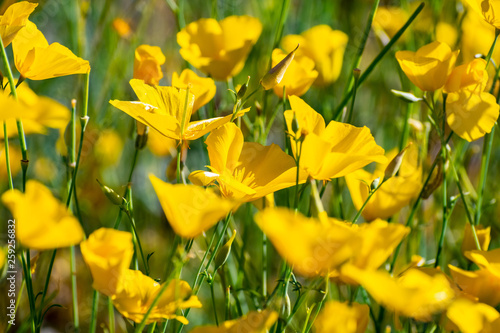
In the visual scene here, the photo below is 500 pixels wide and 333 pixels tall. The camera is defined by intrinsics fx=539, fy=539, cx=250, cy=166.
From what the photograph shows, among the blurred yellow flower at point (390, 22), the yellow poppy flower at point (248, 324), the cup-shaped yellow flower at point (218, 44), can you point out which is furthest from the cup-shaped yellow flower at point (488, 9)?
the blurred yellow flower at point (390, 22)

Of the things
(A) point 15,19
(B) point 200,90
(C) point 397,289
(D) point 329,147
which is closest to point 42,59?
(A) point 15,19

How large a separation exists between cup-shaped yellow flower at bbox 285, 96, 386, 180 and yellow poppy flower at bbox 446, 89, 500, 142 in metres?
0.14

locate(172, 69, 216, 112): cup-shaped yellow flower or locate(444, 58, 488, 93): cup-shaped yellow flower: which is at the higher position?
locate(444, 58, 488, 93): cup-shaped yellow flower

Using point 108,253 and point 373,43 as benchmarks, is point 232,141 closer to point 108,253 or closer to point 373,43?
point 108,253

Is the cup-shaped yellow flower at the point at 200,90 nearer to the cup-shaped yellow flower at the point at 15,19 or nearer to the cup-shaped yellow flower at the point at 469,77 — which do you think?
the cup-shaped yellow flower at the point at 15,19

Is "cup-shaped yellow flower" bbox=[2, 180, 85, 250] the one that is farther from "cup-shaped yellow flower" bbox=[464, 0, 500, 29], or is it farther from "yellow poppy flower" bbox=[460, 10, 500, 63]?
"yellow poppy flower" bbox=[460, 10, 500, 63]

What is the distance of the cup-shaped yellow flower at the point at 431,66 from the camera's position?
0.64 meters

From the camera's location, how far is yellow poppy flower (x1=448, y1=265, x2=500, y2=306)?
55 centimetres

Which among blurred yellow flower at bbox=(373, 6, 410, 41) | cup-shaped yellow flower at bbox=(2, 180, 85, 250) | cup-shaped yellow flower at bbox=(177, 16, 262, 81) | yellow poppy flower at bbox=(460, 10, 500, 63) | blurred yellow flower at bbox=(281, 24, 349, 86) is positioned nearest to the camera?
cup-shaped yellow flower at bbox=(2, 180, 85, 250)

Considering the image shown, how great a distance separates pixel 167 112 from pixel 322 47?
48 cm

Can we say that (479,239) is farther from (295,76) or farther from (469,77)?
(295,76)

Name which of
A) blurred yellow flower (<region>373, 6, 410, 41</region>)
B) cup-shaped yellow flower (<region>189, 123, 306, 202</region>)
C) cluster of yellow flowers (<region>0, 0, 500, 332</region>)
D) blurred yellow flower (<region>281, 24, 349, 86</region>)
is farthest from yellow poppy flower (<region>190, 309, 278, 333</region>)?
blurred yellow flower (<region>373, 6, 410, 41</region>)

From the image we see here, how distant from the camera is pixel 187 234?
1.44 feet

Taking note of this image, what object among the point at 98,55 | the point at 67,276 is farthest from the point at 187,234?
the point at 98,55
